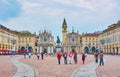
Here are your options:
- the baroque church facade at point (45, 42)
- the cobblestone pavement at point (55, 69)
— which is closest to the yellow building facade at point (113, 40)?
the baroque church facade at point (45, 42)

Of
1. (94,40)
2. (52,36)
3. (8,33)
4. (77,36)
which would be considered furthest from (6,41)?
(94,40)

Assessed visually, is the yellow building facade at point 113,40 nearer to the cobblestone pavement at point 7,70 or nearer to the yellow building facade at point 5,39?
the yellow building facade at point 5,39

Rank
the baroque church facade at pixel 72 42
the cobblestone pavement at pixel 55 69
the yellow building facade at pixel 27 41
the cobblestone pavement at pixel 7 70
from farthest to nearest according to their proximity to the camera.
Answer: the yellow building facade at pixel 27 41
the baroque church facade at pixel 72 42
the cobblestone pavement at pixel 55 69
the cobblestone pavement at pixel 7 70

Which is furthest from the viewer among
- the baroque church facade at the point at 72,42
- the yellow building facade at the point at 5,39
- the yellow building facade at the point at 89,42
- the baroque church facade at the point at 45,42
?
the yellow building facade at the point at 89,42

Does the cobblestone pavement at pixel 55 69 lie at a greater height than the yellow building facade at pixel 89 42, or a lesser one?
lesser

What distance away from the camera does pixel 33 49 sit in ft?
513

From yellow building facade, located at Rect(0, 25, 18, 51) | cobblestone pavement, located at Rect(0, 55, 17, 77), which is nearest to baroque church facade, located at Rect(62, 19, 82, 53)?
yellow building facade, located at Rect(0, 25, 18, 51)

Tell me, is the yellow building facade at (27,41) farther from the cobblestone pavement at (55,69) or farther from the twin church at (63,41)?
the cobblestone pavement at (55,69)

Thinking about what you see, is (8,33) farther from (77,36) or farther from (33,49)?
(77,36)

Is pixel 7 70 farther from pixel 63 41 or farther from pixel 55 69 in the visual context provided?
pixel 63 41

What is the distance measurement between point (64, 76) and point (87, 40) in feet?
457

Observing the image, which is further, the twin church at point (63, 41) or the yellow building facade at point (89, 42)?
the yellow building facade at point (89, 42)

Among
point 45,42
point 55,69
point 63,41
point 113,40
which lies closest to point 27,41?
point 45,42

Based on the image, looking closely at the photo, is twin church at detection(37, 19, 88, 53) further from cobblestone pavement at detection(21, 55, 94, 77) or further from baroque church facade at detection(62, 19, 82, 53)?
cobblestone pavement at detection(21, 55, 94, 77)
